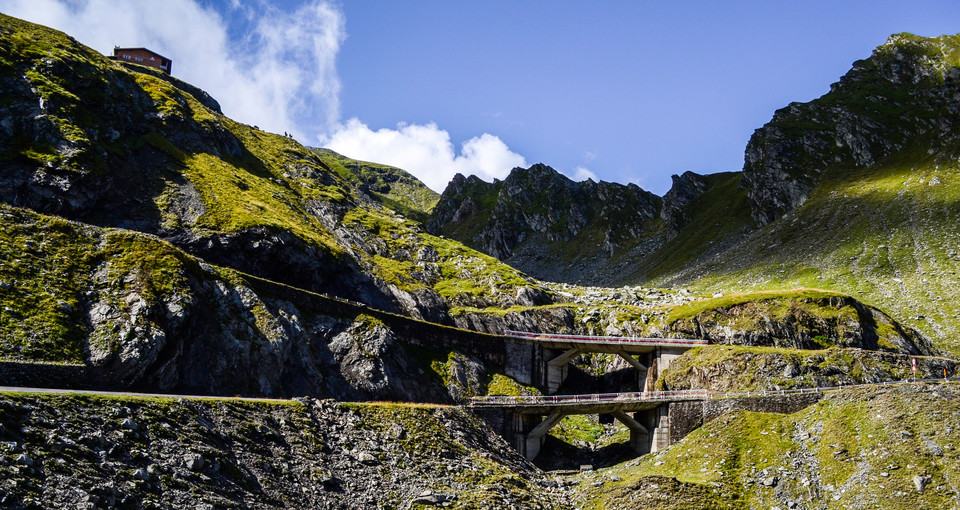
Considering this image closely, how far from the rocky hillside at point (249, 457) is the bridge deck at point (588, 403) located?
12.8 meters

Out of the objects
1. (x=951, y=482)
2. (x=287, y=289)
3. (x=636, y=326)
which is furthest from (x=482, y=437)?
(x=636, y=326)

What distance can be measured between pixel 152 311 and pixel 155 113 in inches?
3034

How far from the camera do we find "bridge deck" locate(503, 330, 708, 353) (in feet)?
303

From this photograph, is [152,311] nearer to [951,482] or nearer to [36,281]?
[36,281]

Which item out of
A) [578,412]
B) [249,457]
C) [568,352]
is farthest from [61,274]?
[568,352]

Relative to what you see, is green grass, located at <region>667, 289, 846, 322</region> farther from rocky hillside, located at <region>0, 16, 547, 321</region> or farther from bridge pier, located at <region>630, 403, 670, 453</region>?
rocky hillside, located at <region>0, 16, 547, 321</region>

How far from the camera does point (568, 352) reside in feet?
315

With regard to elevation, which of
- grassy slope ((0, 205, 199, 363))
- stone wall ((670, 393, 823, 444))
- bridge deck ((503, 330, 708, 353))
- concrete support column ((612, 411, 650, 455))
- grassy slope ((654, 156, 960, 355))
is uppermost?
grassy slope ((654, 156, 960, 355))

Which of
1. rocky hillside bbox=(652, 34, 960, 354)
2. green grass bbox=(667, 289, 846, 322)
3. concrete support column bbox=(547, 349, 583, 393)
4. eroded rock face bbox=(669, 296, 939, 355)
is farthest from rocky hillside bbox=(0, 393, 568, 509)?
rocky hillside bbox=(652, 34, 960, 354)

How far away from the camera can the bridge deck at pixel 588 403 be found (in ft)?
244

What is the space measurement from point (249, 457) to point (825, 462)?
43.0 m

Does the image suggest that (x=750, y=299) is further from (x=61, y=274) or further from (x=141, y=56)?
(x=141, y=56)

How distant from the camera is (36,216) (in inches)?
2432

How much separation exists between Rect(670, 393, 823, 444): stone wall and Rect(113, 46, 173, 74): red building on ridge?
164 metres
